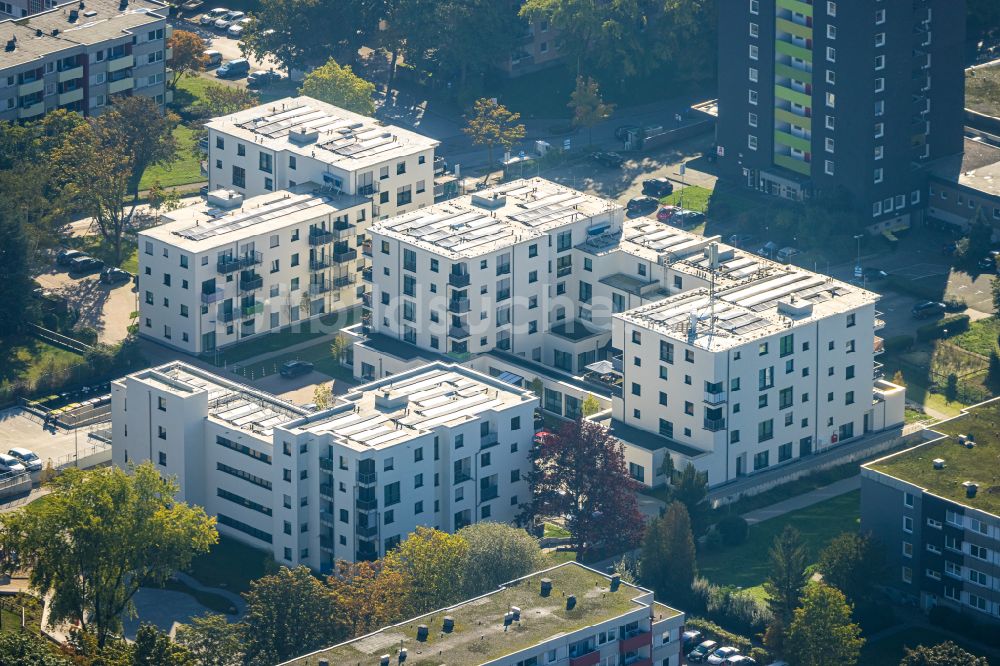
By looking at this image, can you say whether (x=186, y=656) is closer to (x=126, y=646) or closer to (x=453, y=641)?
(x=126, y=646)

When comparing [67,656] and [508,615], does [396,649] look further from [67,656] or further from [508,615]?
[67,656]

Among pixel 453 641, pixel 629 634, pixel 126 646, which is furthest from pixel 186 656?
pixel 629 634

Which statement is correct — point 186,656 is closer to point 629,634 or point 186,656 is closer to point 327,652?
point 327,652

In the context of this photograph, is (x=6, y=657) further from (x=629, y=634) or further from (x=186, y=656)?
(x=629, y=634)

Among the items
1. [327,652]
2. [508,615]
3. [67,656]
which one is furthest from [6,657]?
[508,615]

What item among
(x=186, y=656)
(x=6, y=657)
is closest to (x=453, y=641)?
(x=186, y=656)

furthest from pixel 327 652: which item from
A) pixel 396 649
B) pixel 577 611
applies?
pixel 577 611
